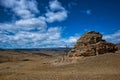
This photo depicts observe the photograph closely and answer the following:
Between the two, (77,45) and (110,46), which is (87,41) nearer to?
(77,45)

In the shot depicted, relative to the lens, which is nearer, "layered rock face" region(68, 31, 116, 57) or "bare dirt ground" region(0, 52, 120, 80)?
"bare dirt ground" region(0, 52, 120, 80)

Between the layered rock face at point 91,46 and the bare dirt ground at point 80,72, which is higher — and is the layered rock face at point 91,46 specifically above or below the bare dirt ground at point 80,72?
above

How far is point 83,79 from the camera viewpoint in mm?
21859

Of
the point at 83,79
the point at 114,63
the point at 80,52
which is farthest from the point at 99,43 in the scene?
the point at 83,79

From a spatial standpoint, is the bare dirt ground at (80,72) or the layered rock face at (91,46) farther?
the layered rock face at (91,46)

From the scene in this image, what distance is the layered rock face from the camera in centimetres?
4250

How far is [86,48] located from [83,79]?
72.2 feet

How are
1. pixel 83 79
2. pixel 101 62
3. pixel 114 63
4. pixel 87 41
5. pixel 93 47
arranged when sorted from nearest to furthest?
pixel 83 79
pixel 114 63
pixel 101 62
pixel 93 47
pixel 87 41

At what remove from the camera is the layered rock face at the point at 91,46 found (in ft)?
139

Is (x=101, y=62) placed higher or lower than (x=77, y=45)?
lower

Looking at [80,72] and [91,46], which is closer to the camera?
[80,72]

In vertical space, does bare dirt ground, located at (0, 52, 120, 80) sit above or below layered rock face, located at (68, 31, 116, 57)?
below

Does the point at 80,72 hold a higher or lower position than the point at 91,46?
lower

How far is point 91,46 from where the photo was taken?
4334cm
